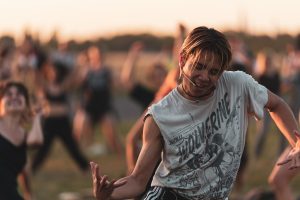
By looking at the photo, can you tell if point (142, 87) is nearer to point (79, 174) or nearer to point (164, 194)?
point (79, 174)

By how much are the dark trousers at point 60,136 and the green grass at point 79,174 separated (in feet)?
0.62

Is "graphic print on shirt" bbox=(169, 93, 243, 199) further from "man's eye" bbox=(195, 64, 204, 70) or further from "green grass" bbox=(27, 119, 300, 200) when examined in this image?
"green grass" bbox=(27, 119, 300, 200)

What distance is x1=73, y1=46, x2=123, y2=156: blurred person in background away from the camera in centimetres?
1562

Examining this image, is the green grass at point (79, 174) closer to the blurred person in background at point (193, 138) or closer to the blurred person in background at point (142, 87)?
the blurred person in background at point (142, 87)

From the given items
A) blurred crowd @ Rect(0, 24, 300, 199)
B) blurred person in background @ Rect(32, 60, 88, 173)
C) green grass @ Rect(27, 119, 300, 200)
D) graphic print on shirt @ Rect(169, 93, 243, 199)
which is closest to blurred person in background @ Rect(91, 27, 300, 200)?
graphic print on shirt @ Rect(169, 93, 243, 199)

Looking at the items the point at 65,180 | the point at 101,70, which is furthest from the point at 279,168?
the point at 101,70

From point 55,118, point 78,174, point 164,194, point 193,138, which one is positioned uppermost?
point 193,138

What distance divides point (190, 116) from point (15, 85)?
2812 millimetres

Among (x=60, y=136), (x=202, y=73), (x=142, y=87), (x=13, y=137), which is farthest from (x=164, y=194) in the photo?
(x=60, y=136)

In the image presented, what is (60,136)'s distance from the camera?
1337cm

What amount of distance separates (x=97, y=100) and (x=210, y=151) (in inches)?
441

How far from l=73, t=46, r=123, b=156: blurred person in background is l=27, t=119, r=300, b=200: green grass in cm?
47

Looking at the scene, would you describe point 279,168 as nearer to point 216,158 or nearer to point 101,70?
point 216,158

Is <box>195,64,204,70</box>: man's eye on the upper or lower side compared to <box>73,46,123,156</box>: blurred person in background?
upper
